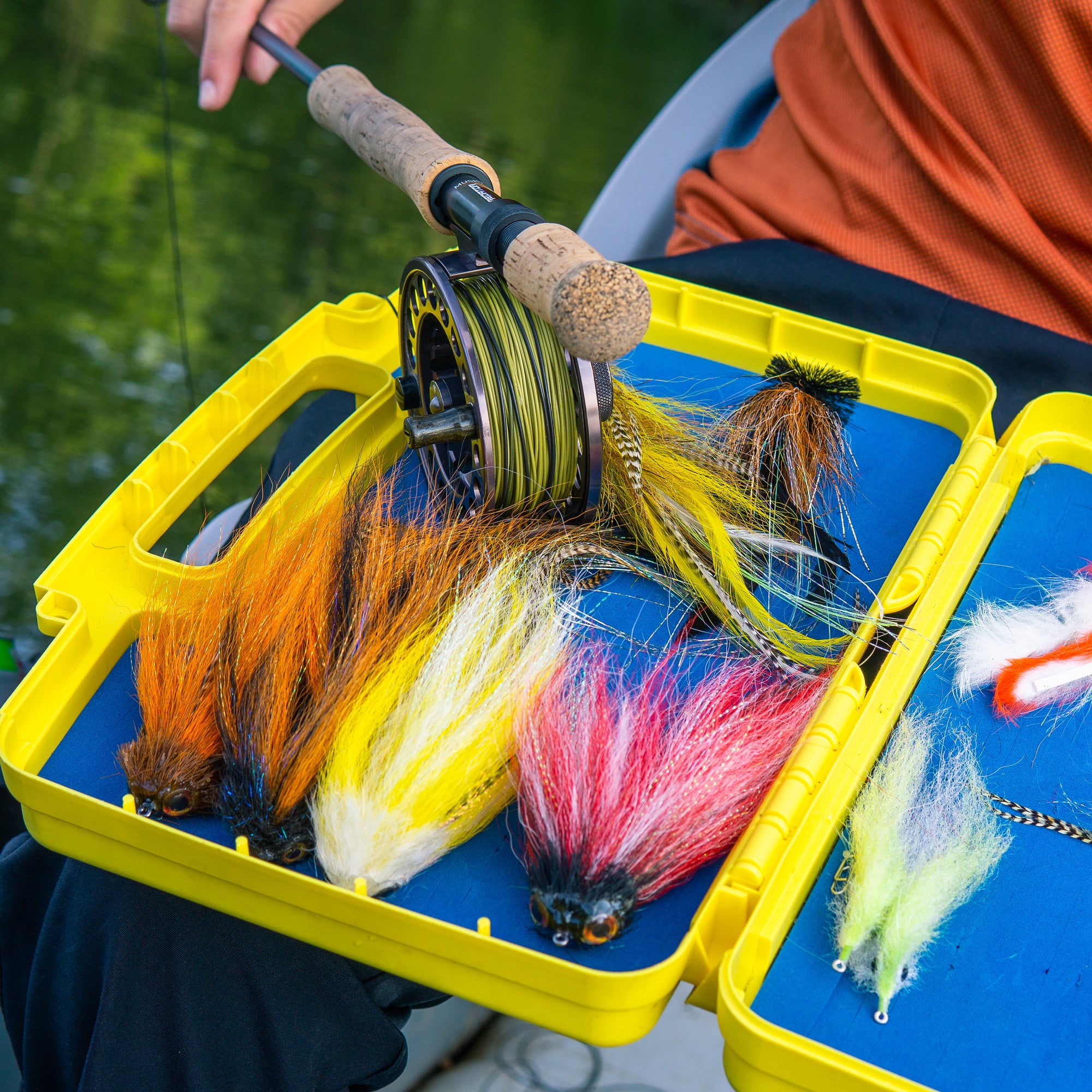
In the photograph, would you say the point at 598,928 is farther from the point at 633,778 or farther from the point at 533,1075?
the point at 533,1075

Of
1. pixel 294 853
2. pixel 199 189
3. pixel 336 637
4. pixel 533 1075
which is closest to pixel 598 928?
pixel 294 853

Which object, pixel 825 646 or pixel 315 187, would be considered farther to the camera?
pixel 315 187

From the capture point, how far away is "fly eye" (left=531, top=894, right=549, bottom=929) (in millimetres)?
816

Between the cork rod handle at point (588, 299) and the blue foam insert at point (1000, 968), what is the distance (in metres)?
0.45

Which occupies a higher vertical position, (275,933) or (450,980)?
(450,980)

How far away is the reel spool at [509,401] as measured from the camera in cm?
105

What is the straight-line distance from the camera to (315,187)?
3771 mm

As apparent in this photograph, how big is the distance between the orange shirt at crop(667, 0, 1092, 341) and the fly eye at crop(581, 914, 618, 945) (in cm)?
108

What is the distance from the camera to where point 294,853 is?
85 centimetres

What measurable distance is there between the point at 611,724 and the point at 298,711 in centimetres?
26

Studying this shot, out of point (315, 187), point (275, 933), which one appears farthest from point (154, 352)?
point (275, 933)

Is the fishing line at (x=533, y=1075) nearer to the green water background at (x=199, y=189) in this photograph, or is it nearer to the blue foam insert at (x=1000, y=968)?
the blue foam insert at (x=1000, y=968)

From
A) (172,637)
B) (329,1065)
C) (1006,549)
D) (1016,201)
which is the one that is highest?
(1016,201)

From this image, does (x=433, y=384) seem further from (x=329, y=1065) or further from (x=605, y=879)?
(x=329, y=1065)
